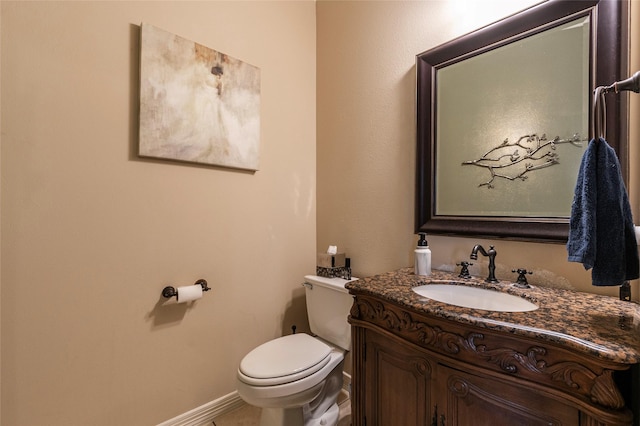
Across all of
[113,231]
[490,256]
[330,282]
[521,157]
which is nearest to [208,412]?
[330,282]

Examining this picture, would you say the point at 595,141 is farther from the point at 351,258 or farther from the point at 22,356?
the point at 22,356

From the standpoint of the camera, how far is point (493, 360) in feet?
2.45

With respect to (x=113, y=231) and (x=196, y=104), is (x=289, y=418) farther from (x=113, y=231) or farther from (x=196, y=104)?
(x=196, y=104)

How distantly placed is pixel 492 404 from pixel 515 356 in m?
0.16

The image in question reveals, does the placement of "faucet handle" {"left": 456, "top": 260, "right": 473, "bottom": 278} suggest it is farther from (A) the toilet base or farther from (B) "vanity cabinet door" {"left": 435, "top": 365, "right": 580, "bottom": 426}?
(A) the toilet base

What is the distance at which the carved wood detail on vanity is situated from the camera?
591 mm

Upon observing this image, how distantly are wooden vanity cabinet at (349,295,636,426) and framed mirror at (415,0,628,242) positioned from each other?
21.6 inches

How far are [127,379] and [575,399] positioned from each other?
1.67 m

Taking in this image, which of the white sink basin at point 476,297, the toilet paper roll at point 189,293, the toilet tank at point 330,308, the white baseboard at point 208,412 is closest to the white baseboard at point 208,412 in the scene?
the white baseboard at point 208,412

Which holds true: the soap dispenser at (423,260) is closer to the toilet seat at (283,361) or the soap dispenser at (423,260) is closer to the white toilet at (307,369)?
the white toilet at (307,369)

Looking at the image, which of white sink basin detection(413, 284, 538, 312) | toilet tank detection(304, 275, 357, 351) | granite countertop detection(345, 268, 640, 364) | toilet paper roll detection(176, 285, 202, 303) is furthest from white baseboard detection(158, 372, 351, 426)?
granite countertop detection(345, 268, 640, 364)

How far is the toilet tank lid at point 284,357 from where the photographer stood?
1213 millimetres

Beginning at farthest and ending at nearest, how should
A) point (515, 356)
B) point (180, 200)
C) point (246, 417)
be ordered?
point (246, 417), point (180, 200), point (515, 356)

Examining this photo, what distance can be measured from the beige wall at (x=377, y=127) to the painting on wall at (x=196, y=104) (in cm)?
55
